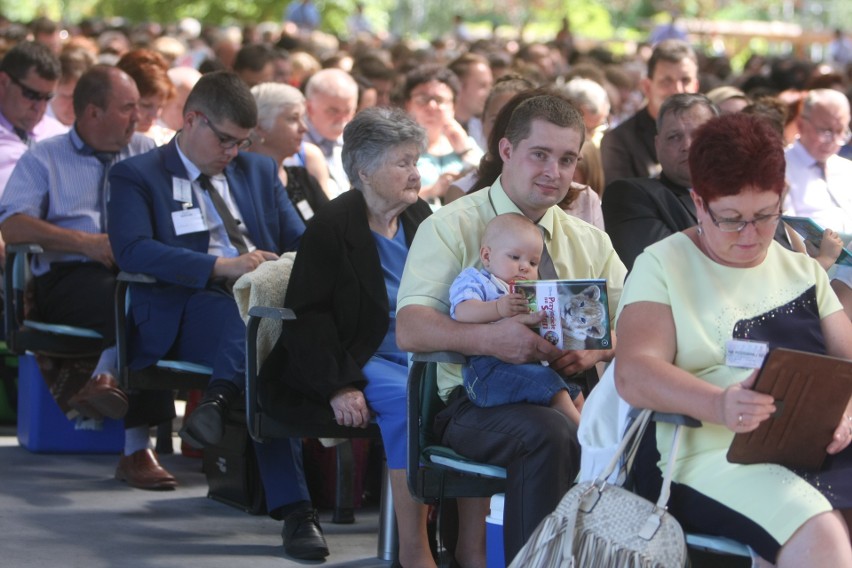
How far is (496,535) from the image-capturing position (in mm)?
3924

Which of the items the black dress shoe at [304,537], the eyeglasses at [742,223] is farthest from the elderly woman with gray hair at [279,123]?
the eyeglasses at [742,223]

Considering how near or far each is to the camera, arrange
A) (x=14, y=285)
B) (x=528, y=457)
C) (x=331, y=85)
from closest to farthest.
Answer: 1. (x=528, y=457)
2. (x=14, y=285)
3. (x=331, y=85)

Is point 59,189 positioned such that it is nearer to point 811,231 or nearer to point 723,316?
point 811,231

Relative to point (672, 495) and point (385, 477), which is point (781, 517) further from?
point (385, 477)

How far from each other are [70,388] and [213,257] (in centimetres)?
118

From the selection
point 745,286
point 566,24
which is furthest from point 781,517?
point 566,24

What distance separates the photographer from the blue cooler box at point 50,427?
20.4ft

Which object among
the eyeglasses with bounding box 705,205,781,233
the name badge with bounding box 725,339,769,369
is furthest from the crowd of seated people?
the name badge with bounding box 725,339,769,369

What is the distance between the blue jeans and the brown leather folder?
0.75 meters

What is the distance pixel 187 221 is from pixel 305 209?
86cm

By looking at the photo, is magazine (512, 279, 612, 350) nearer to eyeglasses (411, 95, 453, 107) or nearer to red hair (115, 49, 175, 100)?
red hair (115, 49, 175, 100)

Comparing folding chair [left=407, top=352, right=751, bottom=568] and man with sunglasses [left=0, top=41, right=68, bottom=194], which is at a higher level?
man with sunglasses [left=0, top=41, right=68, bottom=194]

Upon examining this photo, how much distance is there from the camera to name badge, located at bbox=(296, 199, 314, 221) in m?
6.29

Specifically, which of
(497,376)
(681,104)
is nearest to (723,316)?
(497,376)
